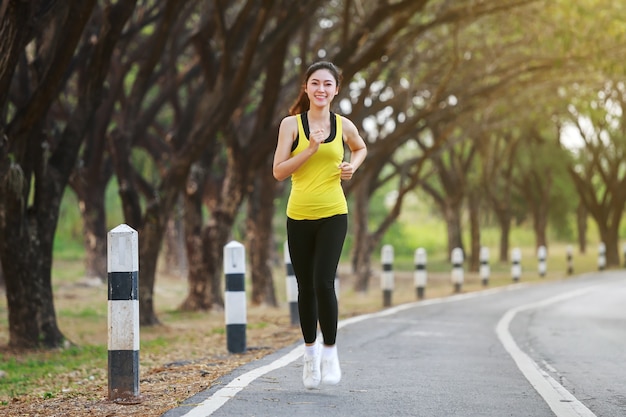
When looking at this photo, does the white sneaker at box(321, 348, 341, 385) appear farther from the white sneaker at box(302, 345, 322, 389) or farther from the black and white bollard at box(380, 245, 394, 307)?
the black and white bollard at box(380, 245, 394, 307)

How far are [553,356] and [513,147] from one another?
32.7 metres

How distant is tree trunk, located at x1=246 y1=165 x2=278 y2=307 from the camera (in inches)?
829

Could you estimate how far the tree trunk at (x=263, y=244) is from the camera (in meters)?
21.0

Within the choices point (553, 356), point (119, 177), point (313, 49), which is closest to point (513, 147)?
point (313, 49)

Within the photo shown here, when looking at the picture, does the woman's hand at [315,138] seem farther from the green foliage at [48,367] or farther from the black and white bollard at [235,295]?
the green foliage at [48,367]

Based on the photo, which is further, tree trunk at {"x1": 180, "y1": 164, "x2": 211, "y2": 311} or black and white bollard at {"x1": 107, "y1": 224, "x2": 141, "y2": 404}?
tree trunk at {"x1": 180, "y1": 164, "x2": 211, "y2": 311}

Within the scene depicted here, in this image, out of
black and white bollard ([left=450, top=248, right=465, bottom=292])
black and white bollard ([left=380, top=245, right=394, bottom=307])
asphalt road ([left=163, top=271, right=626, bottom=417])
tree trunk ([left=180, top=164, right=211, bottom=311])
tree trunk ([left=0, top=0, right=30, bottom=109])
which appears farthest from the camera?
black and white bollard ([left=450, top=248, right=465, bottom=292])

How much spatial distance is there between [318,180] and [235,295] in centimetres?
337

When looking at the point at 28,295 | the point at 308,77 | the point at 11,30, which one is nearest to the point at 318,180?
the point at 308,77

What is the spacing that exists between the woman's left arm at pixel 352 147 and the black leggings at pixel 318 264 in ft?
0.87

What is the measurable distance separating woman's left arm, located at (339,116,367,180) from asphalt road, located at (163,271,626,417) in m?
1.32

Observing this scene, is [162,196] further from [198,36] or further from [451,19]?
[451,19]

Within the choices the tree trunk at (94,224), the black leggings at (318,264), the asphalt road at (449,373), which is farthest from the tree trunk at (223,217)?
the black leggings at (318,264)

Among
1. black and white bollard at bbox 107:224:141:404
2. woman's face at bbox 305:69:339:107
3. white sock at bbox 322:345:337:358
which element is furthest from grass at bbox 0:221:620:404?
woman's face at bbox 305:69:339:107
